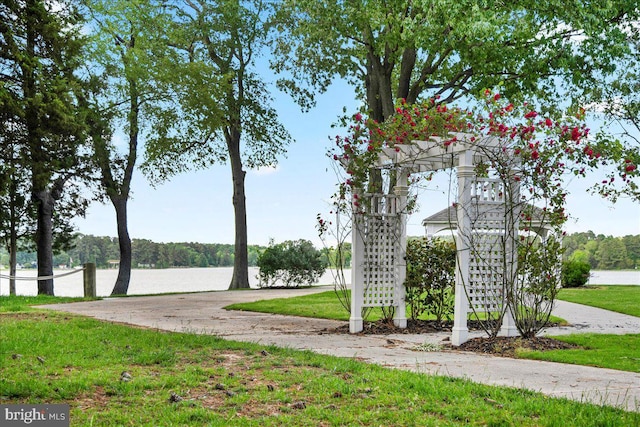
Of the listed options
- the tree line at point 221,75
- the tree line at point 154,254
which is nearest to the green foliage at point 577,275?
the tree line at point 221,75

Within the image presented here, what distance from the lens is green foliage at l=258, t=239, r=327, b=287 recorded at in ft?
66.2

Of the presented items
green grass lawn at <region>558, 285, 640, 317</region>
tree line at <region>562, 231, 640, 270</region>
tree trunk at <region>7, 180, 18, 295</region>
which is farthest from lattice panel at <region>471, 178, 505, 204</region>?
tree line at <region>562, 231, 640, 270</region>

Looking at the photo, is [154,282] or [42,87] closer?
[42,87]

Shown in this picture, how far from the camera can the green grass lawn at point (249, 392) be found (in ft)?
12.2

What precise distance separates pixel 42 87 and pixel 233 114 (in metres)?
6.93

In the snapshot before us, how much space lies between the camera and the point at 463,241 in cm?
741

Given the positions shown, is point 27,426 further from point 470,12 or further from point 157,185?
point 157,185

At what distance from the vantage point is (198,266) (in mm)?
28766

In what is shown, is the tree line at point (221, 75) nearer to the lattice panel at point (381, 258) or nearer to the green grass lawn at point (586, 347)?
the lattice panel at point (381, 258)

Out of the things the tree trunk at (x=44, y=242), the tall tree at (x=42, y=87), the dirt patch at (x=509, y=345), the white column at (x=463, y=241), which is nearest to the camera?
the dirt patch at (x=509, y=345)

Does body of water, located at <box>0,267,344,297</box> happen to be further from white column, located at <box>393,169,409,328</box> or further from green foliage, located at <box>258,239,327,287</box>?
white column, located at <box>393,169,409,328</box>

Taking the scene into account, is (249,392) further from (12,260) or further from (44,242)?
(12,260)

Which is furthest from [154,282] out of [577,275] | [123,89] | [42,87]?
[577,275]

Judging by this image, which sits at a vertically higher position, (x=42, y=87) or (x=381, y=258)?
(x=42, y=87)
